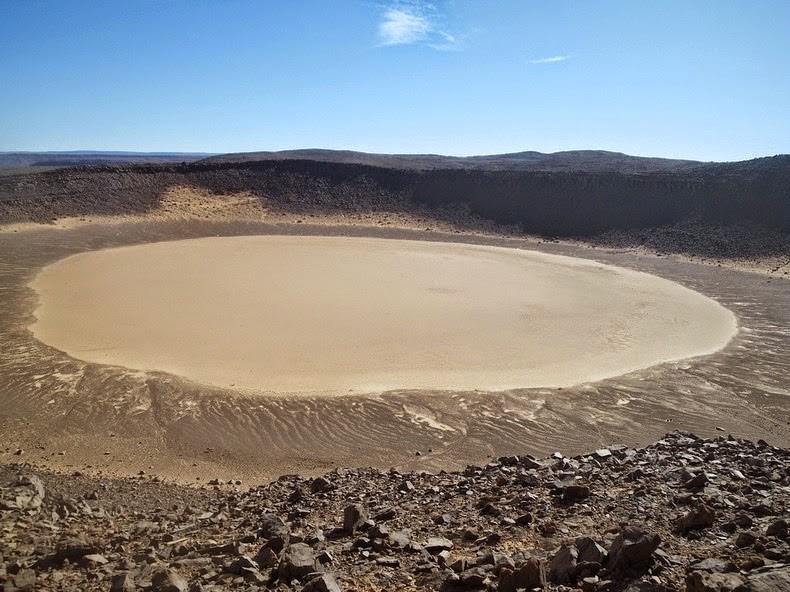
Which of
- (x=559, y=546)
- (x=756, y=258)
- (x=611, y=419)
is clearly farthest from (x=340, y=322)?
(x=756, y=258)

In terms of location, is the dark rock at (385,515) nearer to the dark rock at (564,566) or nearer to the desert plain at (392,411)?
the desert plain at (392,411)

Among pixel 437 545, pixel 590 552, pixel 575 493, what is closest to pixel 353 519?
pixel 437 545

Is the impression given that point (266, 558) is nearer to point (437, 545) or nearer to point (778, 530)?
point (437, 545)

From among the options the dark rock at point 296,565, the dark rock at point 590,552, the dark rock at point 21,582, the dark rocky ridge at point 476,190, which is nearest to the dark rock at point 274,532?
the dark rock at point 296,565

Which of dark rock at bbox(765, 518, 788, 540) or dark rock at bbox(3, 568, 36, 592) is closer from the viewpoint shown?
dark rock at bbox(3, 568, 36, 592)

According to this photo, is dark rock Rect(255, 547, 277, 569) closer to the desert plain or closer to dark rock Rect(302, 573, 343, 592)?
the desert plain

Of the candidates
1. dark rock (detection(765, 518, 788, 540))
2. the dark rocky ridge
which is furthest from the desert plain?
the dark rocky ridge
